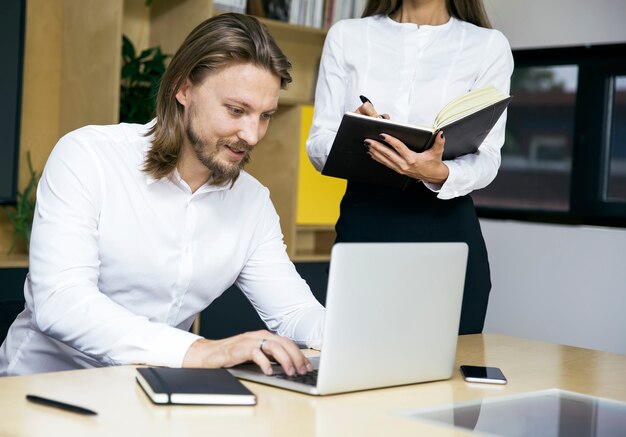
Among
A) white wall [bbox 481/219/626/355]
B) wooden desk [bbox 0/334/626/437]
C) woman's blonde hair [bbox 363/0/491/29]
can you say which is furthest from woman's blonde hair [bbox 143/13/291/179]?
white wall [bbox 481/219/626/355]

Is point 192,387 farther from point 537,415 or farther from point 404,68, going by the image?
point 404,68

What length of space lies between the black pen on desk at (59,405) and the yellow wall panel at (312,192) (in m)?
3.02

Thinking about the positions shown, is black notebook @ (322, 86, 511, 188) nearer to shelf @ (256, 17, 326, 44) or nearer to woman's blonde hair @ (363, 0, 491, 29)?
woman's blonde hair @ (363, 0, 491, 29)

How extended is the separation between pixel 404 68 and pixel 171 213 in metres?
0.84

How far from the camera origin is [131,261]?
179cm

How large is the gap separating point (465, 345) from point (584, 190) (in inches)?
95.7

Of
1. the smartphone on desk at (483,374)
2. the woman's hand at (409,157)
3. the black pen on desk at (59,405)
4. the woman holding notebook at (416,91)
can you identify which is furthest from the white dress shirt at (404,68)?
the black pen on desk at (59,405)

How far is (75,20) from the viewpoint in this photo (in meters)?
3.62

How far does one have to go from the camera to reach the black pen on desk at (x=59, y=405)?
1.15m

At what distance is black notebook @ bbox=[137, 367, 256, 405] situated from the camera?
47.9 inches

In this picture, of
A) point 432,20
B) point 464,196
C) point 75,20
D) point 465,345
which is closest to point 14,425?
point 465,345

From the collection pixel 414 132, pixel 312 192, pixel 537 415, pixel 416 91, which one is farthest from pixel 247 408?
pixel 312 192

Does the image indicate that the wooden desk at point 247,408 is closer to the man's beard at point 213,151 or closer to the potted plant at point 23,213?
the man's beard at point 213,151

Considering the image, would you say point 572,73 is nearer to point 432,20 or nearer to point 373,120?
point 432,20
